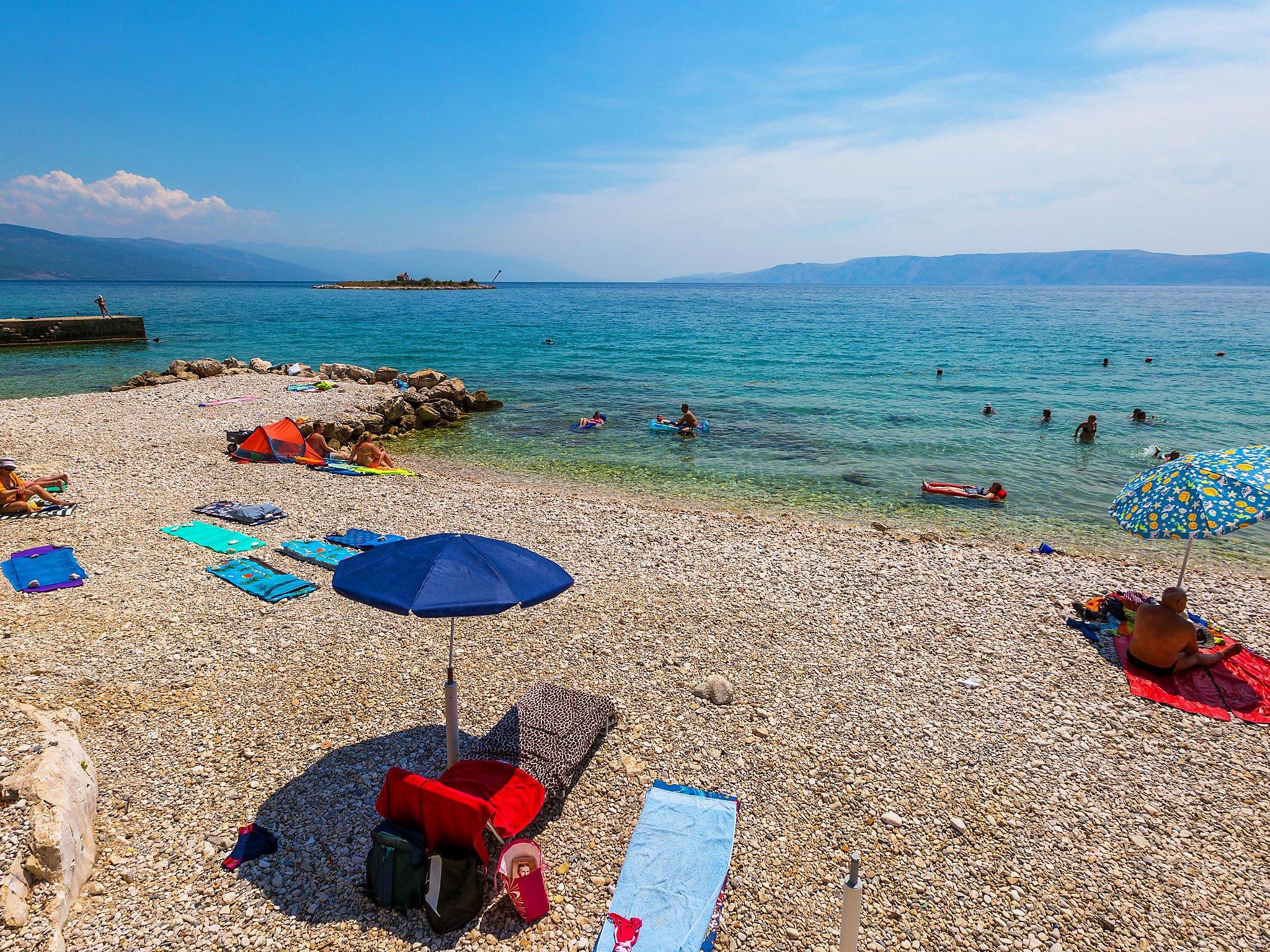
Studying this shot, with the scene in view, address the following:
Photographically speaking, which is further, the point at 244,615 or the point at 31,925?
the point at 244,615

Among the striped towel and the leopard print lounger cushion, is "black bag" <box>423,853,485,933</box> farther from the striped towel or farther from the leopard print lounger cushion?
the striped towel

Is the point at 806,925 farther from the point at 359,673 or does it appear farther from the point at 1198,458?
the point at 1198,458

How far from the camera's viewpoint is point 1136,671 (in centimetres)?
891

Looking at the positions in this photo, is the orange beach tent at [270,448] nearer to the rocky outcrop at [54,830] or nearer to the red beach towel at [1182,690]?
the rocky outcrop at [54,830]

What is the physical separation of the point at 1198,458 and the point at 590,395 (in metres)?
26.9

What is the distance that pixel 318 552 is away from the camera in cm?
1177

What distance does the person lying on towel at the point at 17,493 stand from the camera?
12.6 meters

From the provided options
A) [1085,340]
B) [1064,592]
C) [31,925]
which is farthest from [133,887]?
[1085,340]

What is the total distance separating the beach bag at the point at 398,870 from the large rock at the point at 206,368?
1371 inches

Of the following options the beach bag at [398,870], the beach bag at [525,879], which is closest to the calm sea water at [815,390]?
the beach bag at [525,879]

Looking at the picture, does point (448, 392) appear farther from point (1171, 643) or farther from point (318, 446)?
point (1171, 643)

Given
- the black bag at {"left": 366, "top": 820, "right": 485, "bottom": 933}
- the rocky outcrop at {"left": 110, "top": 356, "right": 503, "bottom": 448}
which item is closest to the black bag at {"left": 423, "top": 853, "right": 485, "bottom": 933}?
the black bag at {"left": 366, "top": 820, "right": 485, "bottom": 933}

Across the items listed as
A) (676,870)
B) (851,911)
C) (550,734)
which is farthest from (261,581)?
(851,911)

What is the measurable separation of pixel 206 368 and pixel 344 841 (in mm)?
34559
